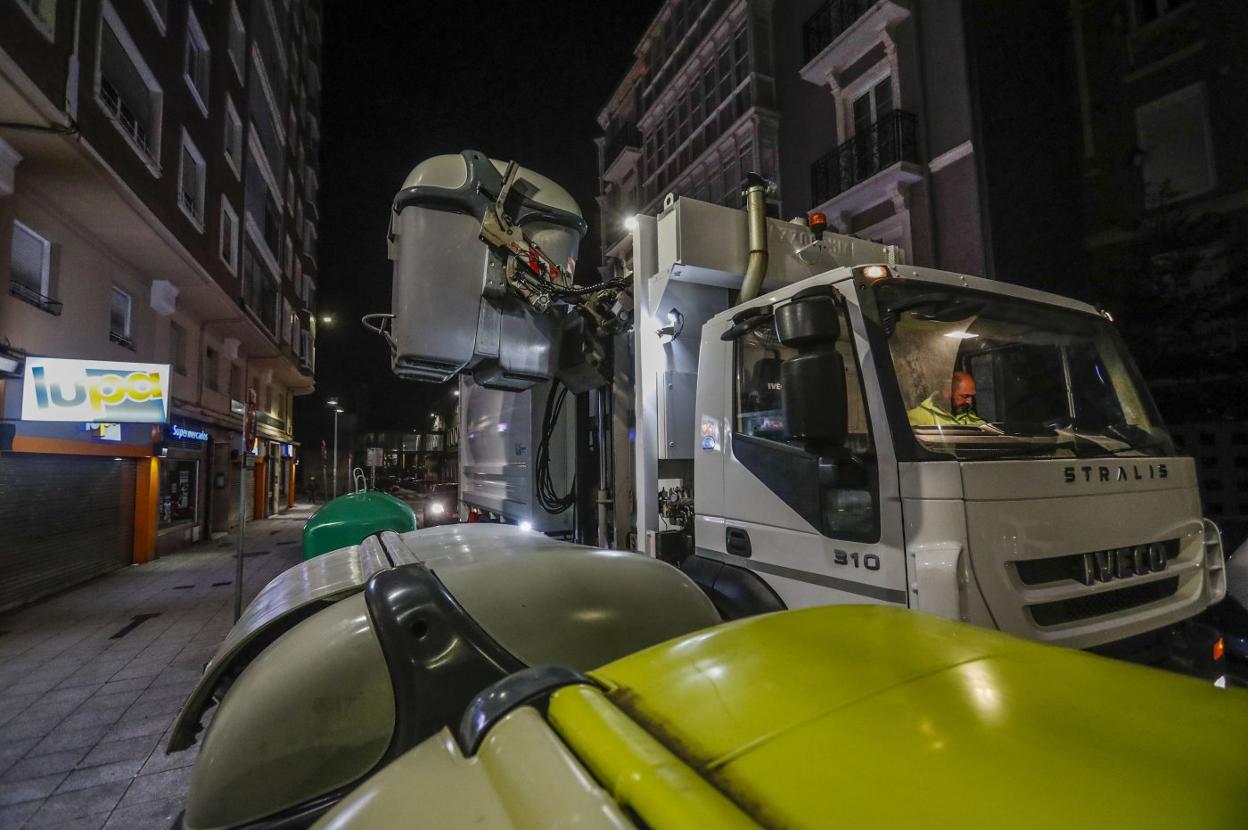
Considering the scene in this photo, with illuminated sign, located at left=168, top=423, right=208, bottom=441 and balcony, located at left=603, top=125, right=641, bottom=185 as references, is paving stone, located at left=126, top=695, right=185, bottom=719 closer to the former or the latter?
illuminated sign, located at left=168, top=423, right=208, bottom=441

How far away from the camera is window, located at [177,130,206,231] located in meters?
12.5

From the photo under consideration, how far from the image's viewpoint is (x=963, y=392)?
3268 millimetres

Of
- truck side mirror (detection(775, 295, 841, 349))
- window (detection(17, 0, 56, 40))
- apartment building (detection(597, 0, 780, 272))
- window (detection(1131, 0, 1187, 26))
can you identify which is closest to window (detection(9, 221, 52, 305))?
window (detection(17, 0, 56, 40))

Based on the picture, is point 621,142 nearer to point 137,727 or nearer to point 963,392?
point 963,392

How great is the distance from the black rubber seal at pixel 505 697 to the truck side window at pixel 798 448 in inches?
69.6

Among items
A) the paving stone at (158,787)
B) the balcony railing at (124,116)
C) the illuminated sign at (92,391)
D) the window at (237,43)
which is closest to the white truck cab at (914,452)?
the paving stone at (158,787)

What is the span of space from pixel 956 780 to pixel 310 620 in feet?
5.82

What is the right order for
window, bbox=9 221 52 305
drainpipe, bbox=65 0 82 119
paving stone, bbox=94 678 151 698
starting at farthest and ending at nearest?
window, bbox=9 221 52 305 < drainpipe, bbox=65 0 82 119 < paving stone, bbox=94 678 151 698

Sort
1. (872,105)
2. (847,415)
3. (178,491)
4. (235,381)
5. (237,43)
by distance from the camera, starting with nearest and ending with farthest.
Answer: (847,415)
(872,105)
(178,491)
(237,43)
(235,381)

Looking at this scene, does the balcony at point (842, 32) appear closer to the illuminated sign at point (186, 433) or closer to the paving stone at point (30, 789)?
the paving stone at point (30, 789)

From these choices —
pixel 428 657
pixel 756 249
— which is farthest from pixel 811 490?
pixel 428 657

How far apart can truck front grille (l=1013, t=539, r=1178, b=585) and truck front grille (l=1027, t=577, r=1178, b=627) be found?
7cm

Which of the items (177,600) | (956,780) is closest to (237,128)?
(177,600)

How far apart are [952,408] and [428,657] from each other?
2794 millimetres
